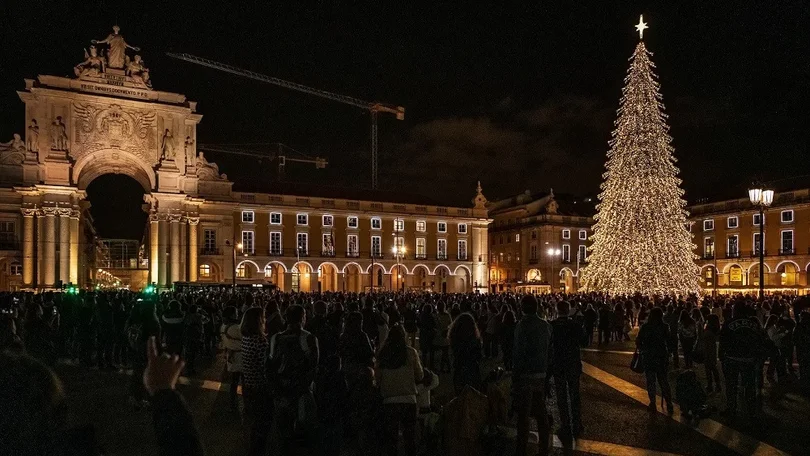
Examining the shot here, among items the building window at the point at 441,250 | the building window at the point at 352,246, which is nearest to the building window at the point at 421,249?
the building window at the point at 441,250

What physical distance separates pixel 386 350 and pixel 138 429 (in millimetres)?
4944

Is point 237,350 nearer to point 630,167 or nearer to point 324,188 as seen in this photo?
point 630,167

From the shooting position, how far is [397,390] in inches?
268

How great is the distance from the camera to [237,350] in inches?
410

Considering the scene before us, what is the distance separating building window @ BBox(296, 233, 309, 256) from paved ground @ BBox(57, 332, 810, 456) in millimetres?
52985

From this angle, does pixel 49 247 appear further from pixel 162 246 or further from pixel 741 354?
pixel 741 354

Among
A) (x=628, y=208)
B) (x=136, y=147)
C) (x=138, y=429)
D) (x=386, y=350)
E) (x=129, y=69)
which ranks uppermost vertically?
(x=129, y=69)

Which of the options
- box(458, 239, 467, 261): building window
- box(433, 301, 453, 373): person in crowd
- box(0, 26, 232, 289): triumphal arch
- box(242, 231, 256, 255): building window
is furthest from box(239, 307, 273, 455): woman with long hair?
box(458, 239, 467, 261): building window

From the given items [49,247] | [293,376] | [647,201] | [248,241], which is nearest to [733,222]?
[647,201]

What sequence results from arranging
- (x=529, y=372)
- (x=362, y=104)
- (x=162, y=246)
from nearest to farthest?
(x=529, y=372) < (x=162, y=246) < (x=362, y=104)

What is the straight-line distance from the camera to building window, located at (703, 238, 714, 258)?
72.4 m

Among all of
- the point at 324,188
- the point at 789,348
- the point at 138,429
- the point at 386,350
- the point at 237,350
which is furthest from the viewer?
the point at 324,188

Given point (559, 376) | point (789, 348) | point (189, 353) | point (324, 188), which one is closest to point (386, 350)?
point (559, 376)

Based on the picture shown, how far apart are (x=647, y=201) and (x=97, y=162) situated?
154ft
